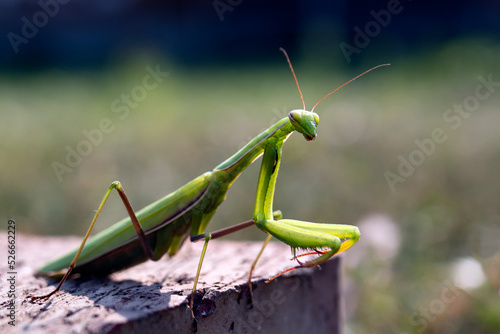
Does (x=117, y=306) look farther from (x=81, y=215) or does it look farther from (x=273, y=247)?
(x=81, y=215)

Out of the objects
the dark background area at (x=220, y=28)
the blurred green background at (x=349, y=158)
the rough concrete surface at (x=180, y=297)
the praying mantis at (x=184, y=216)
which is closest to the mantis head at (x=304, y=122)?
the praying mantis at (x=184, y=216)

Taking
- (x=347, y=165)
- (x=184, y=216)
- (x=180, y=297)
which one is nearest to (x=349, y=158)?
(x=347, y=165)

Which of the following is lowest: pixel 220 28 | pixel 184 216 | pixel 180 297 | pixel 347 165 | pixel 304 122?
pixel 347 165

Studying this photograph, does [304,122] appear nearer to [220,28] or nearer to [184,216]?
[184,216]

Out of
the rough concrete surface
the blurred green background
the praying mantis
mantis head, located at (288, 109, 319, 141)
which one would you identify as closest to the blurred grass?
the blurred green background

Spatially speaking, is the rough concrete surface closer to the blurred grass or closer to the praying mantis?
the praying mantis
